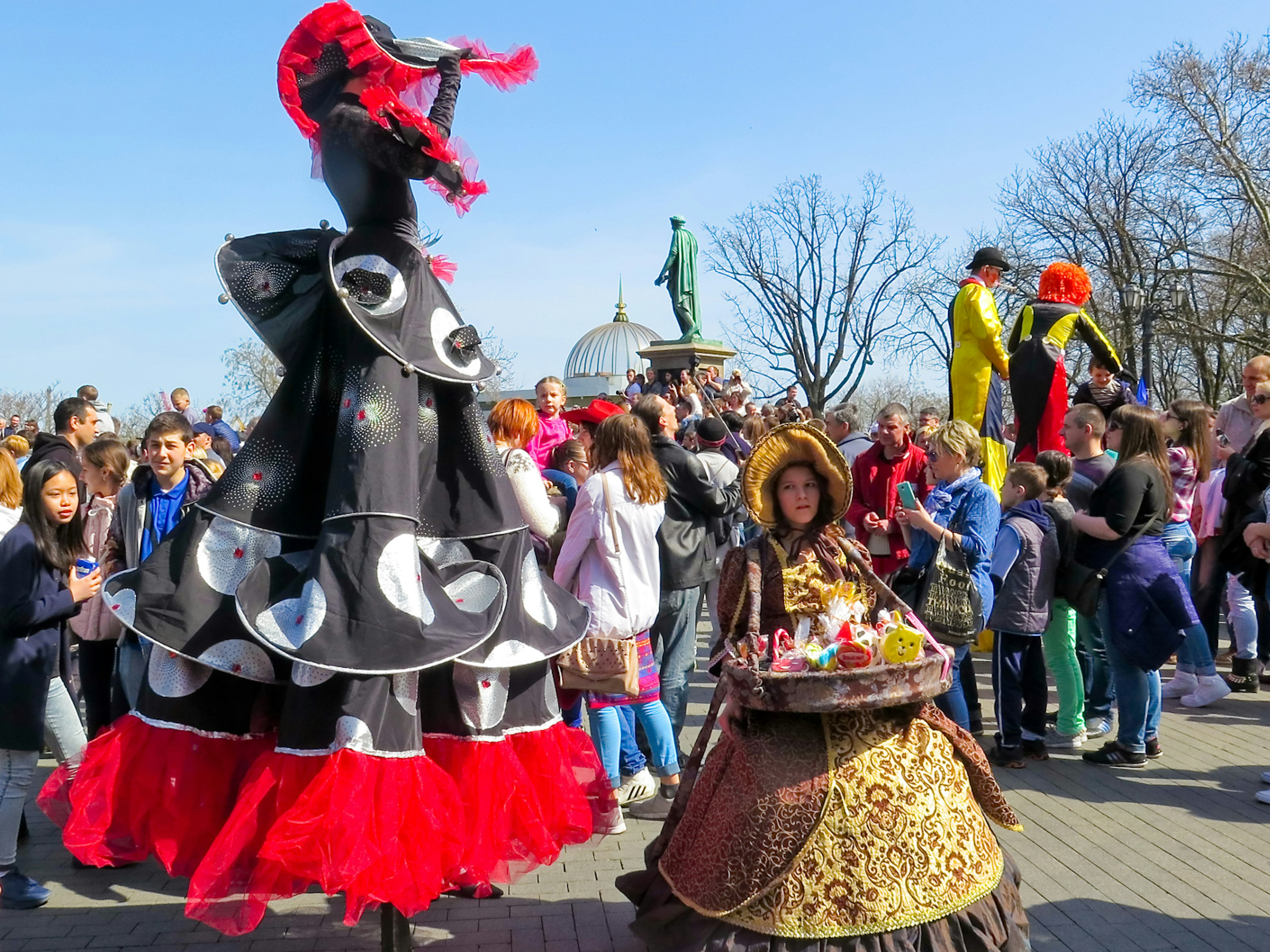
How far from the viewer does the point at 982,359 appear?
8328 millimetres

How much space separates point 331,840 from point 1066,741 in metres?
5.03

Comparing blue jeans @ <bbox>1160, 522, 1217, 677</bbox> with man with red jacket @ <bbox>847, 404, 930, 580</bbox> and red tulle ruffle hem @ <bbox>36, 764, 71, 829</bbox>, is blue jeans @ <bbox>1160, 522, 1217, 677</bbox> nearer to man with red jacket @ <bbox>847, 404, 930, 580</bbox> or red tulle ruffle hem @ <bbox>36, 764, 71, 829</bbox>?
man with red jacket @ <bbox>847, 404, 930, 580</bbox>

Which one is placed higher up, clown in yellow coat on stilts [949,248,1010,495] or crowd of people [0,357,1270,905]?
clown in yellow coat on stilts [949,248,1010,495]

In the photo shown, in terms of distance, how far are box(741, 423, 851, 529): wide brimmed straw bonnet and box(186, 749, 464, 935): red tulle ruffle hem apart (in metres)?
1.50

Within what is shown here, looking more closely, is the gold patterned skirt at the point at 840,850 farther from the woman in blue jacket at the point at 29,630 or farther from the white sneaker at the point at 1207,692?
the white sneaker at the point at 1207,692

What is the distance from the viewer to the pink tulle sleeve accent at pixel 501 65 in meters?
3.47

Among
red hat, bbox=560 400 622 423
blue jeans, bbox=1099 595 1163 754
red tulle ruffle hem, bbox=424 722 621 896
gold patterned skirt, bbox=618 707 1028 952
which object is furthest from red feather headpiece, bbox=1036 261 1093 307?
red tulle ruffle hem, bbox=424 722 621 896

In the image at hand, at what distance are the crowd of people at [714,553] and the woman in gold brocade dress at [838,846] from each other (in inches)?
25.4

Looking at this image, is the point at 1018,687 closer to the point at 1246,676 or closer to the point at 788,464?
the point at 1246,676

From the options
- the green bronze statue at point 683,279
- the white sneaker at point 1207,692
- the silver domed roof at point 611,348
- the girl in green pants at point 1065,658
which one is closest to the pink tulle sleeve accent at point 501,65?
the girl in green pants at point 1065,658

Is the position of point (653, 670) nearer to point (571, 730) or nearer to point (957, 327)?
point (571, 730)

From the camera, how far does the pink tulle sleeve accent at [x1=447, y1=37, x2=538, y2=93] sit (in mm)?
3469

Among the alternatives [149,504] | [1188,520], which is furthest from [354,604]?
[1188,520]

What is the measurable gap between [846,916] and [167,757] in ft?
6.70
